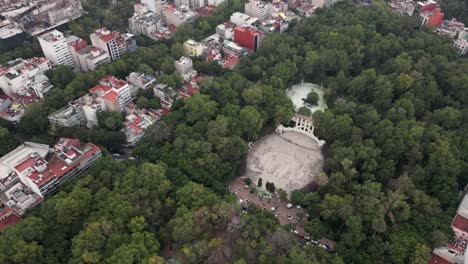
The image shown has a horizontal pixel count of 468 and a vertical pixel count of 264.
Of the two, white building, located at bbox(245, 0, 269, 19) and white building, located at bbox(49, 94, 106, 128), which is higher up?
white building, located at bbox(245, 0, 269, 19)

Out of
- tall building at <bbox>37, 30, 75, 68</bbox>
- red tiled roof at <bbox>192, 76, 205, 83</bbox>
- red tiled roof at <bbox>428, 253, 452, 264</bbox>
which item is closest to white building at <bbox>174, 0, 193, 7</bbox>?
tall building at <bbox>37, 30, 75, 68</bbox>

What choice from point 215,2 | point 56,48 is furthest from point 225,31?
point 56,48

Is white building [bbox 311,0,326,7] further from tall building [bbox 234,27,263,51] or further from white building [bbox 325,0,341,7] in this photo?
tall building [bbox 234,27,263,51]

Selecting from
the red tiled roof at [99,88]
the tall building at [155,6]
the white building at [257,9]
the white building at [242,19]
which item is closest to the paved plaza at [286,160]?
the red tiled roof at [99,88]

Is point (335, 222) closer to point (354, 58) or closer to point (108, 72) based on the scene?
point (354, 58)

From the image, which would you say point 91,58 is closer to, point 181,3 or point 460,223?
point 181,3

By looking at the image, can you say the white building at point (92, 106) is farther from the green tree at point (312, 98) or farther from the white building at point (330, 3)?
the white building at point (330, 3)
